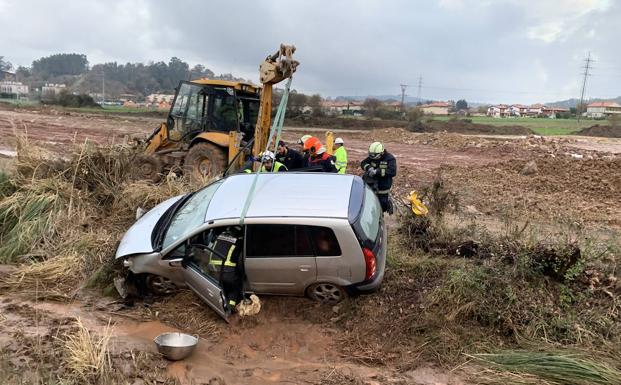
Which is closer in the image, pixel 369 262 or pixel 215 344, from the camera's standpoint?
pixel 369 262

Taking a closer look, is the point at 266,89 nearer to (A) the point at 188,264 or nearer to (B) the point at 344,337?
(A) the point at 188,264

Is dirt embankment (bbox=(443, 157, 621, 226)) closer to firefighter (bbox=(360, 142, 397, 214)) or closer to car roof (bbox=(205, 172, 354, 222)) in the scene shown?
firefighter (bbox=(360, 142, 397, 214))

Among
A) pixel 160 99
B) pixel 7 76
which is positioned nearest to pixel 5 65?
pixel 7 76

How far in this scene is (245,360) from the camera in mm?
5273

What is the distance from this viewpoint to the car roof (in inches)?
214

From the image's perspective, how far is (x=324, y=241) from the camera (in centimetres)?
535

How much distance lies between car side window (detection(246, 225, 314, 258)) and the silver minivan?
11mm

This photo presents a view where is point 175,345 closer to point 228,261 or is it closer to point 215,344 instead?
point 215,344

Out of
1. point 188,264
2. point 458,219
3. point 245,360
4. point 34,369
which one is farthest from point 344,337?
point 458,219

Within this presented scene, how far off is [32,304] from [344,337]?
418 cm

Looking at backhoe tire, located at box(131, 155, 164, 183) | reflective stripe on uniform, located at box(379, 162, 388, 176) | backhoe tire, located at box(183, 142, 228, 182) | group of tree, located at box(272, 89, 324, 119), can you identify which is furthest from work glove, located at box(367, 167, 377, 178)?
group of tree, located at box(272, 89, 324, 119)

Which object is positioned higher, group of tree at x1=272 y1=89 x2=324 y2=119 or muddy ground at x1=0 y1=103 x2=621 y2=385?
group of tree at x1=272 y1=89 x2=324 y2=119

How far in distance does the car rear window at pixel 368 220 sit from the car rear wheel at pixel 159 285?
2.55 meters

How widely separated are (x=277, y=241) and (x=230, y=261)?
0.58 m
